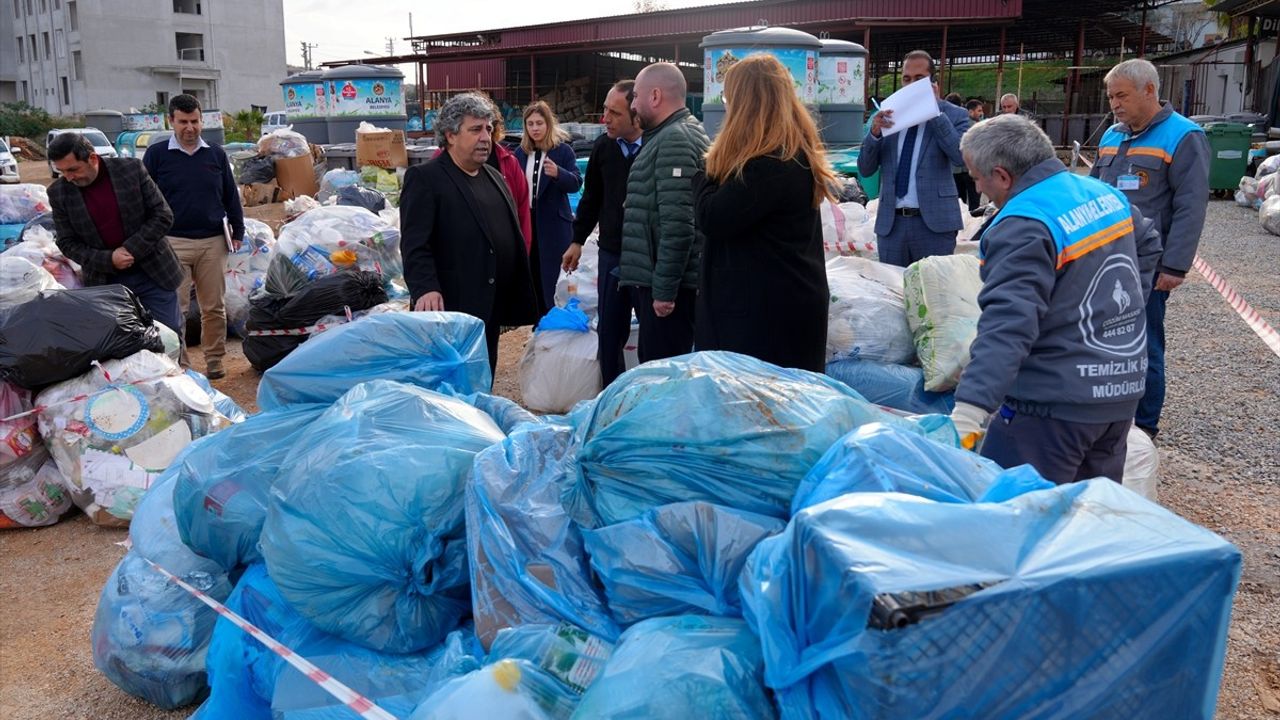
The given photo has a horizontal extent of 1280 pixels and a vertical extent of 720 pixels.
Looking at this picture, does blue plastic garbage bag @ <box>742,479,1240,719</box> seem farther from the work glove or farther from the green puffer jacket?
the green puffer jacket

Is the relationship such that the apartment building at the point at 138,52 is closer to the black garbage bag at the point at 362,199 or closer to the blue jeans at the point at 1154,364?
the black garbage bag at the point at 362,199

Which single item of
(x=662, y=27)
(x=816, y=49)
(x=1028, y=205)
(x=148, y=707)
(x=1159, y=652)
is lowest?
(x=148, y=707)

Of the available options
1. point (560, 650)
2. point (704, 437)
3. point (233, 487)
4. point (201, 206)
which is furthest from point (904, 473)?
point (201, 206)

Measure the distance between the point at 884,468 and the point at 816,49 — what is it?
13804mm

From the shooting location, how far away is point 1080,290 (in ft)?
7.86

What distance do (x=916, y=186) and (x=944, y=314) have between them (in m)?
1.33

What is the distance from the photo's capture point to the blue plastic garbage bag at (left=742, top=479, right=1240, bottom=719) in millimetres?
1156

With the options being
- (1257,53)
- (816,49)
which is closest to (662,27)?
(816,49)

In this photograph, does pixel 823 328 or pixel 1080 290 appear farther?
pixel 823 328

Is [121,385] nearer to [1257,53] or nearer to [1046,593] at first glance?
[1046,593]

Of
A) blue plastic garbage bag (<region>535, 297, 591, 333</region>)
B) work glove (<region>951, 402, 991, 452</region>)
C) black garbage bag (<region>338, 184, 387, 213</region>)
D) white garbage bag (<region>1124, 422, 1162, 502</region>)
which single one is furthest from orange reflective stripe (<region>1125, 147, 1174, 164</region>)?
black garbage bag (<region>338, 184, 387, 213</region>)

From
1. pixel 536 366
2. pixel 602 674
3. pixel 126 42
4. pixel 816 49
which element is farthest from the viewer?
pixel 126 42

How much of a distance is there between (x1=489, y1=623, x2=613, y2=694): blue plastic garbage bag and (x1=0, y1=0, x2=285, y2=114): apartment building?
5597 centimetres

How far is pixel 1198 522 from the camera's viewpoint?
12.2 ft
